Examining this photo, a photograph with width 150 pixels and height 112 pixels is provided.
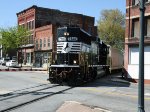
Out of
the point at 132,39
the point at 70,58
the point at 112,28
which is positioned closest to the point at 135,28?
the point at 132,39

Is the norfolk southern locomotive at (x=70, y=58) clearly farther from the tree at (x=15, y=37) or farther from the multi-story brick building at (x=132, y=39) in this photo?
the tree at (x=15, y=37)

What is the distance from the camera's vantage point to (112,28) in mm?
84500

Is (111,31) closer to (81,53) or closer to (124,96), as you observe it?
(81,53)

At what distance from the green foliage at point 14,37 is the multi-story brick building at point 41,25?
1.25 m

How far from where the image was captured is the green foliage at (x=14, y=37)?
73.8 m

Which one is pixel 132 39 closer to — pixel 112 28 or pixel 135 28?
pixel 135 28

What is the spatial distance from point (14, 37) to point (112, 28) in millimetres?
23820

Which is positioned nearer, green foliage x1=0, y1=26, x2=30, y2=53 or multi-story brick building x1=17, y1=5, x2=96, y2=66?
multi-story brick building x1=17, y1=5, x2=96, y2=66

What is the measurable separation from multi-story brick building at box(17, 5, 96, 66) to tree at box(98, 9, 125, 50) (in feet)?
16.2

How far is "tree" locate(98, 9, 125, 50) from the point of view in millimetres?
84562

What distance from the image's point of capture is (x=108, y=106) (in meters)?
16.6

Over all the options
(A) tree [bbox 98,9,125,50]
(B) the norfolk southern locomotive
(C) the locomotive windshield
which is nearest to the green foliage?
(A) tree [bbox 98,9,125,50]

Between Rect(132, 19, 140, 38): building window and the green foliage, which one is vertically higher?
the green foliage

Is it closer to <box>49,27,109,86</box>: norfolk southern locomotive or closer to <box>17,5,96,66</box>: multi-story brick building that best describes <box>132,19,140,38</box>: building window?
<box>49,27,109,86</box>: norfolk southern locomotive
